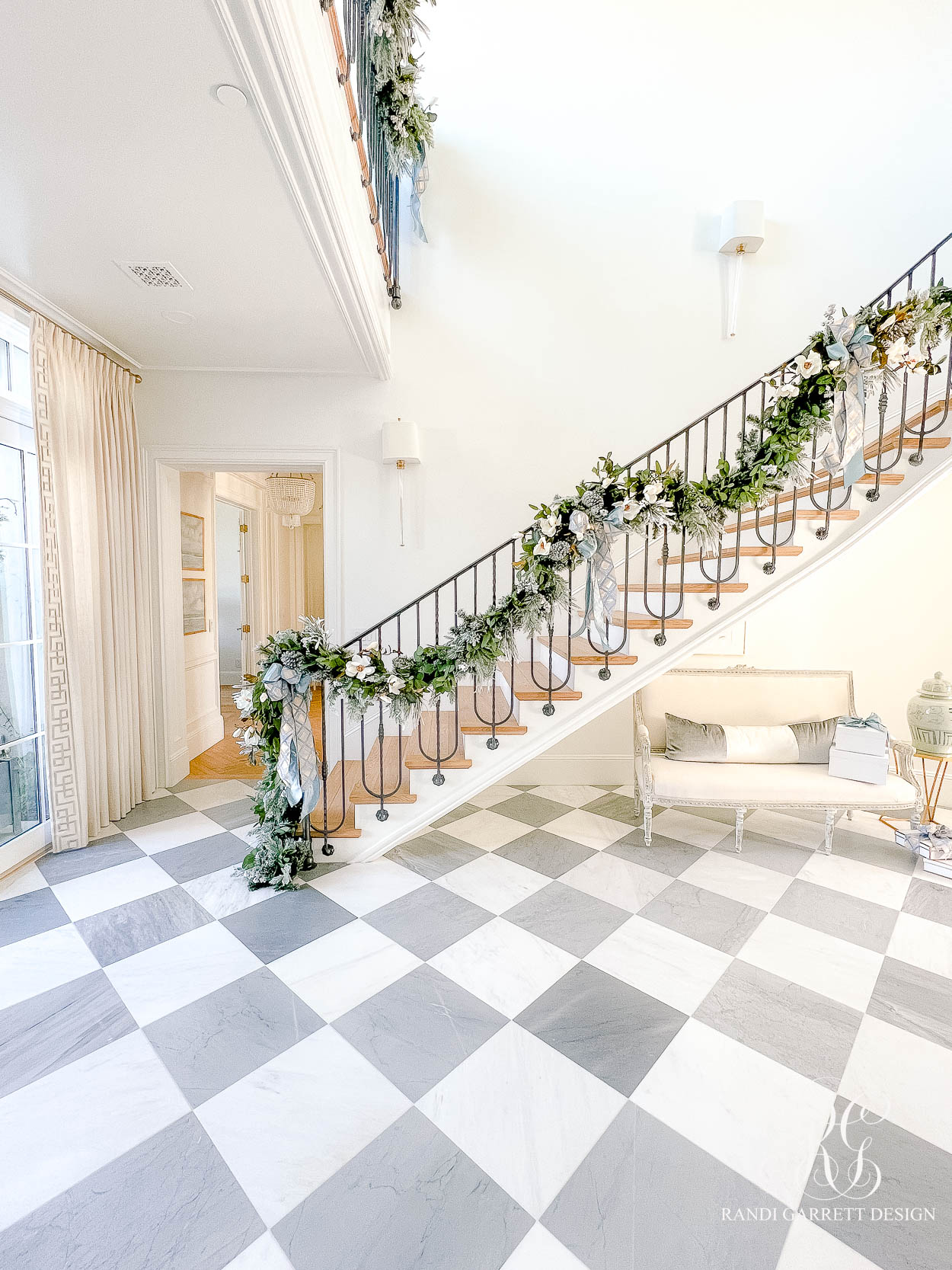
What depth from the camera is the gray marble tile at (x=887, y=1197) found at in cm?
135

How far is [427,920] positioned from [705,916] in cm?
128

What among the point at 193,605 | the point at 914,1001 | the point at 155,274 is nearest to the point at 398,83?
the point at 155,274

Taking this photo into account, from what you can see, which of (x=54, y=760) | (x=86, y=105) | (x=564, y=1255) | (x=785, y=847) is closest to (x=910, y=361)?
(x=785, y=847)

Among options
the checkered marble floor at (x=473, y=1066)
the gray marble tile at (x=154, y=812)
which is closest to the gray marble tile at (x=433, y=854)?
the checkered marble floor at (x=473, y=1066)

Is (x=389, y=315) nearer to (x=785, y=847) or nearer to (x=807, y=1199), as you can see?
(x=785, y=847)

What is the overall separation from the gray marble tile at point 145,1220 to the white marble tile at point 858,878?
112 inches

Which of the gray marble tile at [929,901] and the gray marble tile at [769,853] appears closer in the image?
the gray marble tile at [929,901]

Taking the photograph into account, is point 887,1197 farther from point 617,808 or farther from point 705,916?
point 617,808

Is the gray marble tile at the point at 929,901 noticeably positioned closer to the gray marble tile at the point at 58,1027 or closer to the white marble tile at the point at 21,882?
the gray marble tile at the point at 58,1027

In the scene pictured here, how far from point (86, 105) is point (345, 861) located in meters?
3.20

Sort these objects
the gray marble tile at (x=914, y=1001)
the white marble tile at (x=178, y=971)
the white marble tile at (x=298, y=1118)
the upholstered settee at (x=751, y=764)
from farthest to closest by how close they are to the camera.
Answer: the upholstered settee at (x=751, y=764)
the white marble tile at (x=178, y=971)
the gray marble tile at (x=914, y=1001)
the white marble tile at (x=298, y=1118)

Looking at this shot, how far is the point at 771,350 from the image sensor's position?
13.6 feet

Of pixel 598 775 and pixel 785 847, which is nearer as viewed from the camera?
pixel 785 847

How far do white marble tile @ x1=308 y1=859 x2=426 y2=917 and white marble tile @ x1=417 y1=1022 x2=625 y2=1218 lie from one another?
1.02m
